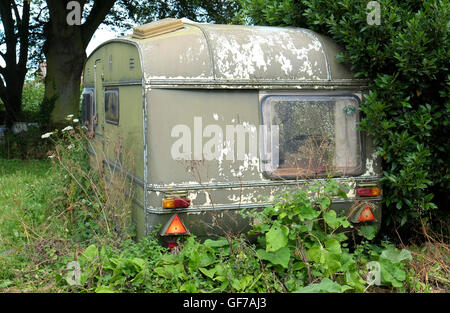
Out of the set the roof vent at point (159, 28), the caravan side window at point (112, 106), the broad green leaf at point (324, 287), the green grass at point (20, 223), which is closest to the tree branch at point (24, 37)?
the green grass at point (20, 223)

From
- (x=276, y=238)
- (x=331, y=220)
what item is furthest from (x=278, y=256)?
(x=331, y=220)

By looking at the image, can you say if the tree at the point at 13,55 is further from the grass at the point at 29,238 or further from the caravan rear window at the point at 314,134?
the caravan rear window at the point at 314,134

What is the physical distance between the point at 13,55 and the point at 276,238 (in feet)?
49.3

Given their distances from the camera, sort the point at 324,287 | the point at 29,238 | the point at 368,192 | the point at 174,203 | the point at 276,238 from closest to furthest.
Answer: the point at 324,287 → the point at 276,238 → the point at 174,203 → the point at 368,192 → the point at 29,238

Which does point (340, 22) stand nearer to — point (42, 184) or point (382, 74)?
point (382, 74)

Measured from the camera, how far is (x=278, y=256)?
14.5 feet

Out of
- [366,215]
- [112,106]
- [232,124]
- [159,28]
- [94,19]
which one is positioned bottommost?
[366,215]

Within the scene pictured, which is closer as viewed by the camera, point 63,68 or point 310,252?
point 310,252

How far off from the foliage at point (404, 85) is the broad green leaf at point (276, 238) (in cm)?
150

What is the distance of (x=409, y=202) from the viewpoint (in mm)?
5320

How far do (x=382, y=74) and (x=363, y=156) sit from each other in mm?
842

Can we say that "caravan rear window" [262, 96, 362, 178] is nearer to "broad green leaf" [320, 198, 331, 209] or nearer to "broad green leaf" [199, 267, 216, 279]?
"broad green leaf" [320, 198, 331, 209]

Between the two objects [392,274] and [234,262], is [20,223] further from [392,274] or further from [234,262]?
[392,274]

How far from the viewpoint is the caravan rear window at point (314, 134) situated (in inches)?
199
